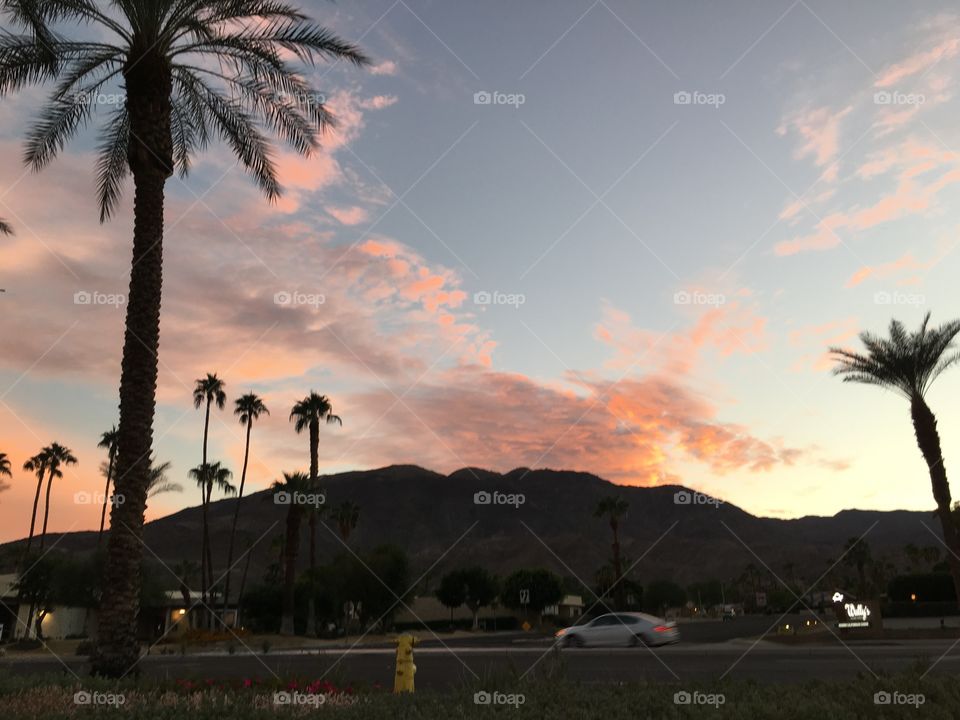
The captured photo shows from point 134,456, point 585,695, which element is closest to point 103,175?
point 134,456

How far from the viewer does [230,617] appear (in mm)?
78312

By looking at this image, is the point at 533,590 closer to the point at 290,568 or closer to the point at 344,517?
the point at 344,517

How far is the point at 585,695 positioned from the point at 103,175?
61.4ft

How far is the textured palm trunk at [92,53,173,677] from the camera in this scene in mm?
14953

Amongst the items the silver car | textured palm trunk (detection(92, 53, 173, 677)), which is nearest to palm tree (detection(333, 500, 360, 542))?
the silver car

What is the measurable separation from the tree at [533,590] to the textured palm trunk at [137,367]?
243 ft

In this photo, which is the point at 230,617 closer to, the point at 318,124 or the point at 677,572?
the point at 318,124

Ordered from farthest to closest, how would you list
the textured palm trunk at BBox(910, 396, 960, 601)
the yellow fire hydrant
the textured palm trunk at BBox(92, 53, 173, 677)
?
the textured palm trunk at BBox(910, 396, 960, 601) → the textured palm trunk at BBox(92, 53, 173, 677) → the yellow fire hydrant

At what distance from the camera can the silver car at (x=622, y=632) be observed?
95.5 ft

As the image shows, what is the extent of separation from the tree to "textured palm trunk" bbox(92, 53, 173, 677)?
243 ft

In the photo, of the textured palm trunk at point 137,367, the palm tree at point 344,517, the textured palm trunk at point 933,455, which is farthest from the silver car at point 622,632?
the palm tree at point 344,517

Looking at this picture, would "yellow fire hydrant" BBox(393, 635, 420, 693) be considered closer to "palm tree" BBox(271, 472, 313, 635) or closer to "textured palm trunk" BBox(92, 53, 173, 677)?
"textured palm trunk" BBox(92, 53, 173, 677)


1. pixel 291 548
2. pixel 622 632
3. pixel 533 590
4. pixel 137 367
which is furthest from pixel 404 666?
pixel 533 590

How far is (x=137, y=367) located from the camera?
16.1m
